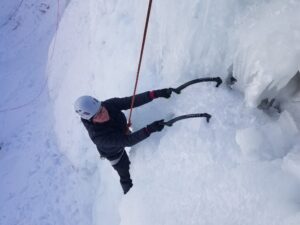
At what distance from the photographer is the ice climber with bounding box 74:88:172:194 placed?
4.20 meters

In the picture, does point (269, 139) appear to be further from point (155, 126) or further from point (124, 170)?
point (124, 170)

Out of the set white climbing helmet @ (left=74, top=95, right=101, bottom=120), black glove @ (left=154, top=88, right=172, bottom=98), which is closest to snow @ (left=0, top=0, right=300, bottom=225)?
black glove @ (left=154, top=88, right=172, bottom=98)

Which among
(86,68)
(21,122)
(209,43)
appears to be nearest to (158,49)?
(209,43)

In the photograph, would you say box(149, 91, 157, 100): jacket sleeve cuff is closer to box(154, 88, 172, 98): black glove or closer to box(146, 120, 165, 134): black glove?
box(154, 88, 172, 98): black glove

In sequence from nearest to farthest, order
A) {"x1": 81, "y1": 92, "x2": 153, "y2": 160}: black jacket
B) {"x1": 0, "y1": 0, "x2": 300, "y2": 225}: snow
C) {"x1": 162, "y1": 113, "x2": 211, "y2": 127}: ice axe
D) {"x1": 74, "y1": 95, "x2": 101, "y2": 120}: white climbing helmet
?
1. {"x1": 0, "y1": 0, "x2": 300, "y2": 225}: snow
2. {"x1": 162, "y1": 113, "x2": 211, "y2": 127}: ice axe
3. {"x1": 74, "y1": 95, "x2": 101, "y2": 120}: white climbing helmet
4. {"x1": 81, "y1": 92, "x2": 153, "y2": 160}: black jacket

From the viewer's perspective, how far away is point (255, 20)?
3.72 meters

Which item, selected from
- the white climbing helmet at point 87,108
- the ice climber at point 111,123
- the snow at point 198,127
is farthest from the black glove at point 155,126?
the white climbing helmet at point 87,108

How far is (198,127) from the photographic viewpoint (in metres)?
4.04

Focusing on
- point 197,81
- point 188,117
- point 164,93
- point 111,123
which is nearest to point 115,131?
point 111,123

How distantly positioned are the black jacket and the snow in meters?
0.27

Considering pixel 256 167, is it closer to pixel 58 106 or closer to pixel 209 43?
pixel 209 43

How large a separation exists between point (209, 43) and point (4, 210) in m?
5.98

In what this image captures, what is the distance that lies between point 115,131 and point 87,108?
0.50 meters

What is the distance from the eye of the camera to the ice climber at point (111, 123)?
13.8 ft
